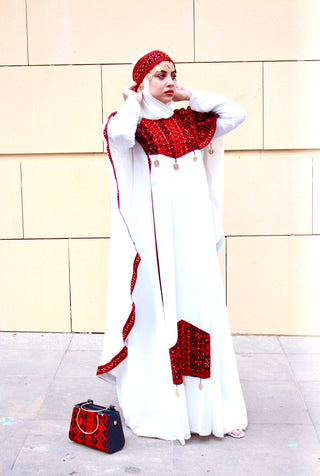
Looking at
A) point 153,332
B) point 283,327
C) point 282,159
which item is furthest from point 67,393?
point 282,159

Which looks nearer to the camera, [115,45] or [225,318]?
[225,318]

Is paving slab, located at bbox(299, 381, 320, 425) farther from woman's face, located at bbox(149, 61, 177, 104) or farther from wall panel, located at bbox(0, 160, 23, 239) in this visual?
wall panel, located at bbox(0, 160, 23, 239)

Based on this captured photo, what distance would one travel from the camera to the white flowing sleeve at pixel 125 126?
Result: 3.14 metres

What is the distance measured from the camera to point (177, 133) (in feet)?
10.9

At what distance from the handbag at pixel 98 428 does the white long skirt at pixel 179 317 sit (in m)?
0.22

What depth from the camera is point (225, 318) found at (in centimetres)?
342

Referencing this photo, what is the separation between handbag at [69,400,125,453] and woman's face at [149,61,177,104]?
1.65 metres

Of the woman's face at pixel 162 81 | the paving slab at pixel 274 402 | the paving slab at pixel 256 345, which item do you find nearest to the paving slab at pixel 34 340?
the paving slab at pixel 256 345

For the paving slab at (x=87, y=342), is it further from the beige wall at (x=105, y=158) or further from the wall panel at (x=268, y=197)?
the wall panel at (x=268, y=197)

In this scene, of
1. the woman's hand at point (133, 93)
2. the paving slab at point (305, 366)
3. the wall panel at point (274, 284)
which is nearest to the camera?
the woman's hand at point (133, 93)

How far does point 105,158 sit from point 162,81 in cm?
185

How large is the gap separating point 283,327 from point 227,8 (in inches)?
100

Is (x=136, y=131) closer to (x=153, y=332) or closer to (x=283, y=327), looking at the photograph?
(x=153, y=332)

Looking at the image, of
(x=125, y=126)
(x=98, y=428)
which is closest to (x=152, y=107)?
(x=125, y=126)
